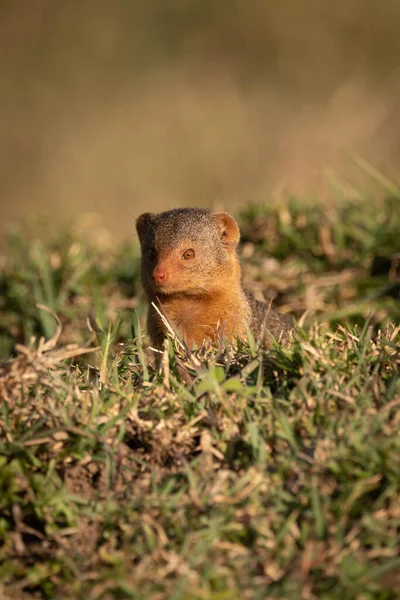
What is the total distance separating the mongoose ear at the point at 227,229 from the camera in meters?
3.90

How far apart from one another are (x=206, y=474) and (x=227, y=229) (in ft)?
→ 6.87

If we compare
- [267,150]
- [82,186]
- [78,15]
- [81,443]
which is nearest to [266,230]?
[81,443]

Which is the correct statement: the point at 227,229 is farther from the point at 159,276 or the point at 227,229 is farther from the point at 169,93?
the point at 169,93

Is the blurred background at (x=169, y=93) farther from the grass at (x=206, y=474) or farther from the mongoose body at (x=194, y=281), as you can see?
the grass at (x=206, y=474)

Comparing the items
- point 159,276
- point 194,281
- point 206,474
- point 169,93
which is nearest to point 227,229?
point 194,281

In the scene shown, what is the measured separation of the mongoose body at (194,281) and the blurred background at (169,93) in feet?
15.1

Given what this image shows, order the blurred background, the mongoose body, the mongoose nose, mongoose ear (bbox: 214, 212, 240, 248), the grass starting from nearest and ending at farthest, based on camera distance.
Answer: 1. the grass
2. the mongoose nose
3. the mongoose body
4. mongoose ear (bbox: 214, 212, 240, 248)
5. the blurred background

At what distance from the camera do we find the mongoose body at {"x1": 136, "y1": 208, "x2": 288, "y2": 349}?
357 cm

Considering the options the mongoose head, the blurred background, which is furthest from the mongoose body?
the blurred background

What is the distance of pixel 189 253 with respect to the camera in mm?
3689

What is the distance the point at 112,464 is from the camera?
2041 mm

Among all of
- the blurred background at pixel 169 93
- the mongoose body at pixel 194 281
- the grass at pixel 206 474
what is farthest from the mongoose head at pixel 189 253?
the blurred background at pixel 169 93

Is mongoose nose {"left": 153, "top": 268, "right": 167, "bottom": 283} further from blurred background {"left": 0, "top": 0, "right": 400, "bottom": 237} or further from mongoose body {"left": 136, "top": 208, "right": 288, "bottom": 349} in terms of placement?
blurred background {"left": 0, "top": 0, "right": 400, "bottom": 237}

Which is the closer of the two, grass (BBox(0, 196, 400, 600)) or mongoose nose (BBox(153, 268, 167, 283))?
grass (BBox(0, 196, 400, 600))
